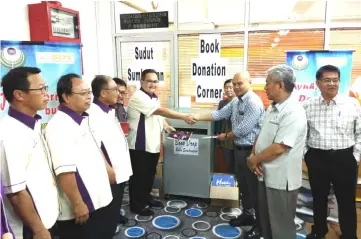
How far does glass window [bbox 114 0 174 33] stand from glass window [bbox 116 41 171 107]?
179 mm

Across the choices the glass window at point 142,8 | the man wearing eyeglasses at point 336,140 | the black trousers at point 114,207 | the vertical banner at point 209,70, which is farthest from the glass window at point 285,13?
the black trousers at point 114,207

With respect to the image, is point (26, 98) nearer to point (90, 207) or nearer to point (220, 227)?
point (90, 207)

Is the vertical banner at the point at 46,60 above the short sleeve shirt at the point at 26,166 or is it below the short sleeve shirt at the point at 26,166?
above

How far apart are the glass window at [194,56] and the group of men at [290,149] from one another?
859 mm

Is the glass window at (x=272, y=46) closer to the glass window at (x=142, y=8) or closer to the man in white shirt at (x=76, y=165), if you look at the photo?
the glass window at (x=142, y=8)

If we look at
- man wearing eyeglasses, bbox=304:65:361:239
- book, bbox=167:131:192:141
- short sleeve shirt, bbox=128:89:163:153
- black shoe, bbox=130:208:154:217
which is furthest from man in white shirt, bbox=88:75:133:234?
man wearing eyeglasses, bbox=304:65:361:239

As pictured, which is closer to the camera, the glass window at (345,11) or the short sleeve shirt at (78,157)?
the short sleeve shirt at (78,157)

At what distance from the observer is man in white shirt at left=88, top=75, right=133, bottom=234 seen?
189cm

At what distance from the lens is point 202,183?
10.4 feet

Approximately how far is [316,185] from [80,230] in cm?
186

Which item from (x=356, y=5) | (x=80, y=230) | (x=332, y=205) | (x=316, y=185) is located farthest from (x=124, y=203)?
(x=356, y=5)

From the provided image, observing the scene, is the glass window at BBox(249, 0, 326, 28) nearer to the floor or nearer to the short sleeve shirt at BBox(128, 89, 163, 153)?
the short sleeve shirt at BBox(128, 89, 163, 153)

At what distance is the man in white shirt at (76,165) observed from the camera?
1.48 metres

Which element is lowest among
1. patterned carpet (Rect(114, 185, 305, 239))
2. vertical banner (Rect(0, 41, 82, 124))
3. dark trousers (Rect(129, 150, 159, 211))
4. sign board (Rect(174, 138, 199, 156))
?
patterned carpet (Rect(114, 185, 305, 239))
